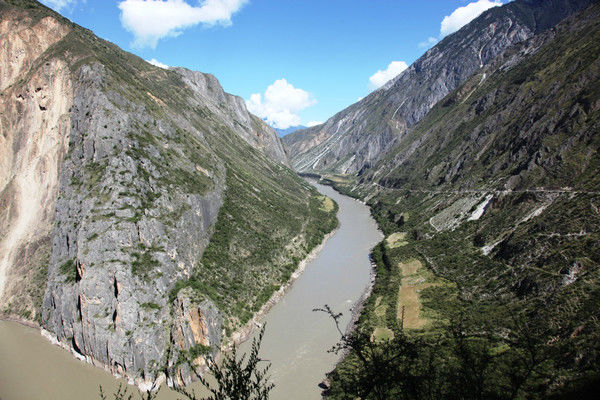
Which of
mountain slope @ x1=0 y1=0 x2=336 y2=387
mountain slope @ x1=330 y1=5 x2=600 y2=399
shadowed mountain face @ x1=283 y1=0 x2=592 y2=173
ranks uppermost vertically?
shadowed mountain face @ x1=283 y1=0 x2=592 y2=173

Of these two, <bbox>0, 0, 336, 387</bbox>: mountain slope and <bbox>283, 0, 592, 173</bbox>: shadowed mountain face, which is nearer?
<bbox>0, 0, 336, 387</bbox>: mountain slope

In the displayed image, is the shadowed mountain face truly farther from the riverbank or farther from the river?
the river

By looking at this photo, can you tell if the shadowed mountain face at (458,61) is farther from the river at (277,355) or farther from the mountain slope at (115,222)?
the river at (277,355)

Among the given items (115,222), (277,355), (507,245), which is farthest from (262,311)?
(507,245)

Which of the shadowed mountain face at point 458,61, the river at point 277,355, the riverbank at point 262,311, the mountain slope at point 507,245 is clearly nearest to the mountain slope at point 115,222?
the riverbank at point 262,311

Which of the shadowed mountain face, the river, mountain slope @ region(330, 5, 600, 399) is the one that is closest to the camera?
mountain slope @ region(330, 5, 600, 399)

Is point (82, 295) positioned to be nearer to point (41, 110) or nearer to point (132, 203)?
point (132, 203)

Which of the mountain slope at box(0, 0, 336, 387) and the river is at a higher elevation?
the mountain slope at box(0, 0, 336, 387)

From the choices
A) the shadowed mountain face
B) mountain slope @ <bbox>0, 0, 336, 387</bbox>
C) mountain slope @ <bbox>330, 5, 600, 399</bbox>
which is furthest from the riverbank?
the shadowed mountain face
